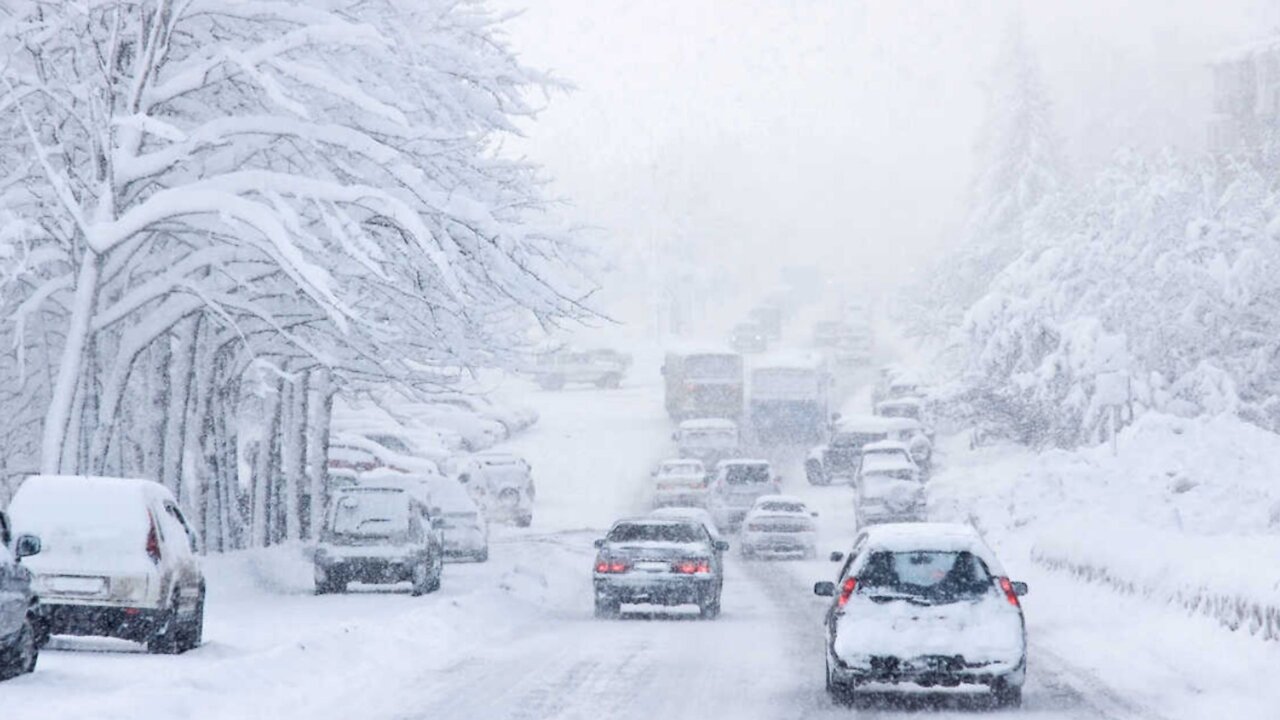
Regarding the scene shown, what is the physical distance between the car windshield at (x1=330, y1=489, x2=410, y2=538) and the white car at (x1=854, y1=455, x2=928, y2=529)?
1854 cm

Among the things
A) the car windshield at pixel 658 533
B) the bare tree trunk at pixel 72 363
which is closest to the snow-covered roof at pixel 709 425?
the car windshield at pixel 658 533

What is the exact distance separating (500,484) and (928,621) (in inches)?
1572

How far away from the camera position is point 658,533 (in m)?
30.2

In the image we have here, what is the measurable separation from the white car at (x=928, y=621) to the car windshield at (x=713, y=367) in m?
59.5

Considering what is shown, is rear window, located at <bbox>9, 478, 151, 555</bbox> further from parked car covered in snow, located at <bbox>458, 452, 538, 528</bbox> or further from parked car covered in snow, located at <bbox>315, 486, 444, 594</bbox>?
parked car covered in snow, located at <bbox>458, 452, 538, 528</bbox>

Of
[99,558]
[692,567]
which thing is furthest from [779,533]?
[99,558]

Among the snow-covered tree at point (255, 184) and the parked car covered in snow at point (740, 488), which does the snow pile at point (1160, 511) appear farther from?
the snow-covered tree at point (255, 184)

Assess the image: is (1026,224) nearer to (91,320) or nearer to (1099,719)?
(91,320)

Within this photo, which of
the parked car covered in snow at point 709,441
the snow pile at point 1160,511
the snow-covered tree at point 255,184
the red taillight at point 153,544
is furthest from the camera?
the parked car covered in snow at point 709,441

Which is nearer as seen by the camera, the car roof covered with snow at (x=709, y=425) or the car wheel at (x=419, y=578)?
the car wheel at (x=419, y=578)

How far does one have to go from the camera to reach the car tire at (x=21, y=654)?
16.4 metres

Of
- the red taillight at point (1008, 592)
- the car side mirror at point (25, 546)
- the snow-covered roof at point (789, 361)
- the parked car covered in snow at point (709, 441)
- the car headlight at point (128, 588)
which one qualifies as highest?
the snow-covered roof at point (789, 361)

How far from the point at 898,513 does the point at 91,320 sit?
90.3 feet

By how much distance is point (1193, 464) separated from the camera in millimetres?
43781
